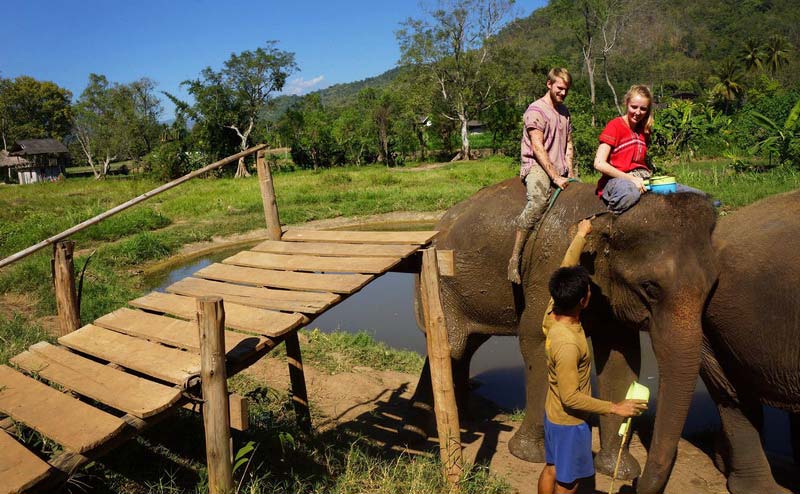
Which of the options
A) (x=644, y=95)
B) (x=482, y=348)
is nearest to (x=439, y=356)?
(x=644, y=95)

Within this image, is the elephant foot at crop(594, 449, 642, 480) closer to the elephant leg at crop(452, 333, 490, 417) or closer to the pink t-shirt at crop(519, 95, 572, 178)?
the elephant leg at crop(452, 333, 490, 417)

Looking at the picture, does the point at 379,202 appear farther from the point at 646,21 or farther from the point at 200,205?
the point at 646,21

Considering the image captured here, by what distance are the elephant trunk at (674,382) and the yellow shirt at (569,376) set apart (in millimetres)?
840

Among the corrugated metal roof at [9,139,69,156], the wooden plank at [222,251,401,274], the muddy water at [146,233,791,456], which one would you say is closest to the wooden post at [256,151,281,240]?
the wooden plank at [222,251,401,274]

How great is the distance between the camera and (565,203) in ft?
16.4

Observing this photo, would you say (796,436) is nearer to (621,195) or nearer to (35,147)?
(621,195)

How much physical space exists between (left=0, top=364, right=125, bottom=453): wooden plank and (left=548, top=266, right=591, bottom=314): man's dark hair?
7.34 ft

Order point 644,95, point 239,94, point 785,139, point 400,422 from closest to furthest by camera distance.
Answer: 1. point 644,95
2. point 400,422
3. point 785,139
4. point 239,94

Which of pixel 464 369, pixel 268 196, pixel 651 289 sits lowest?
pixel 464 369

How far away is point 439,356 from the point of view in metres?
4.39

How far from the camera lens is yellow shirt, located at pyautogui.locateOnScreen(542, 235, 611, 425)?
3258 millimetres

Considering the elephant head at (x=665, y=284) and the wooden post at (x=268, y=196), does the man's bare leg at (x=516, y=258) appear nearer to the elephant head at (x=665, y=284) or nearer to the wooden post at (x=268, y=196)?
the elephant head at (x=665, y=284)

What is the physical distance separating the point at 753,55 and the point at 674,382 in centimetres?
5737

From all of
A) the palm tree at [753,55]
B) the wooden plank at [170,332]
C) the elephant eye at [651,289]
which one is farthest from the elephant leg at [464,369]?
the palm tree at [753,55]
